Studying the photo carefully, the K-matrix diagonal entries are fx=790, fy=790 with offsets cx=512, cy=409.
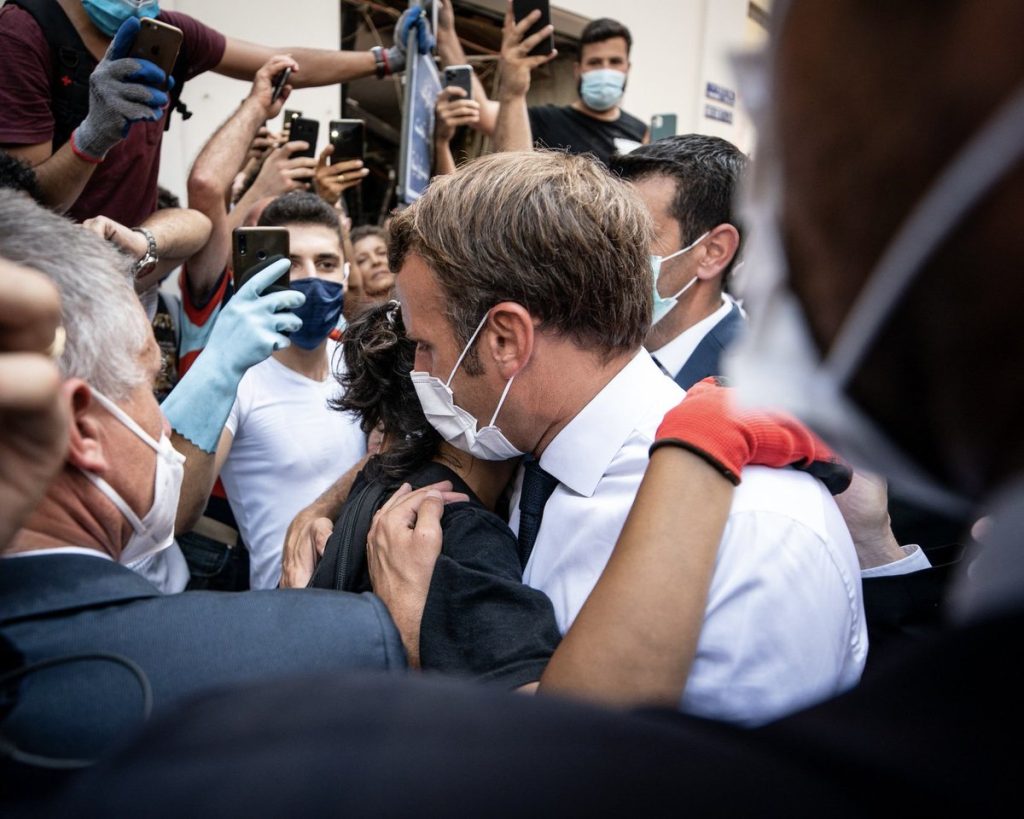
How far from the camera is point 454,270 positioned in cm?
155

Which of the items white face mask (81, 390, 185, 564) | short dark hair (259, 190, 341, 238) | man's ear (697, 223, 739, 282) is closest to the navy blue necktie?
white face mask (81, 390, 185, 564)

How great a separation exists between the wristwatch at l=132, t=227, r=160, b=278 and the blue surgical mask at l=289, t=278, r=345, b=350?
1.54ft

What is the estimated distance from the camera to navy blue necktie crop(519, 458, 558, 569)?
5.30ft

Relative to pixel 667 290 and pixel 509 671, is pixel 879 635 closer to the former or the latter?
pixel 509 671

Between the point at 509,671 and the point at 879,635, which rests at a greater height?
the point at 509,671

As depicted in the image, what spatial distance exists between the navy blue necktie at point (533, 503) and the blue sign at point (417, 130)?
1660 mm

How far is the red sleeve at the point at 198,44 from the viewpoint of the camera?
10.4 ft

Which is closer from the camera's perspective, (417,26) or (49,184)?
(49,184)

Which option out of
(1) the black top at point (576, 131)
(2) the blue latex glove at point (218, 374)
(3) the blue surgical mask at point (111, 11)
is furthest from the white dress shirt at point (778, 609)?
(1) the black top at point (576, 131)

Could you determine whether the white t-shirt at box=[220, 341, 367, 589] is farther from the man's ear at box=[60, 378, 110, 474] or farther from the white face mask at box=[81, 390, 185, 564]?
the man's ear at box=[60, 378, 110, 474]

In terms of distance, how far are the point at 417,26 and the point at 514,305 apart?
2226 millimetres

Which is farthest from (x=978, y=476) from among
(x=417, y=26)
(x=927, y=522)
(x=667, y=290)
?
(x=417, y=26)

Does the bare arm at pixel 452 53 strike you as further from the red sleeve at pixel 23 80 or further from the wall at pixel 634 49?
the red sleeve at pixel 23 80

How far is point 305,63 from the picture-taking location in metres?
3.76
